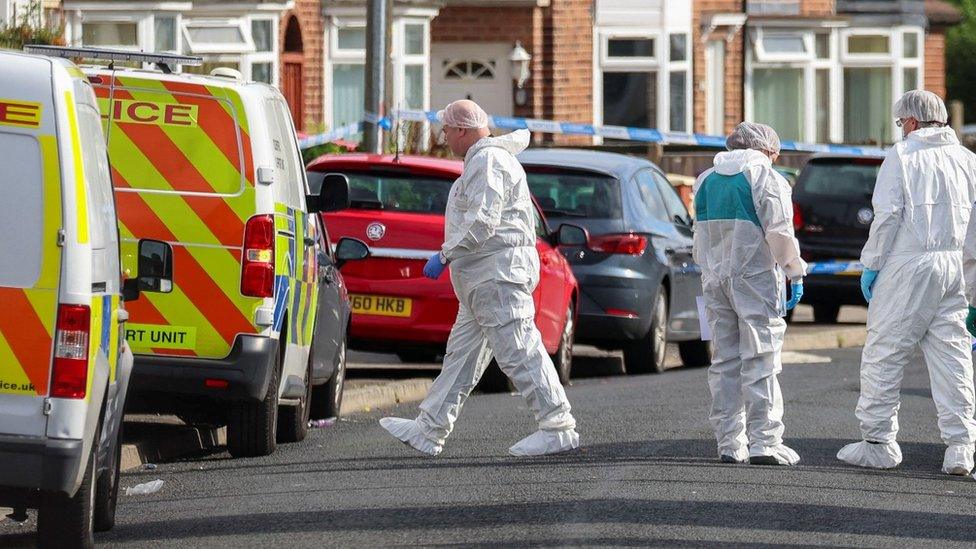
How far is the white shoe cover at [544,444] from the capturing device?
10.1 metres

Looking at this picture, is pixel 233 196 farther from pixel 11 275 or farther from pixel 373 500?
pixel 11 275

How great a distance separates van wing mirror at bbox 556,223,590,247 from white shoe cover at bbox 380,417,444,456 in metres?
4.20

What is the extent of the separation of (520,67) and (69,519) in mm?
29182

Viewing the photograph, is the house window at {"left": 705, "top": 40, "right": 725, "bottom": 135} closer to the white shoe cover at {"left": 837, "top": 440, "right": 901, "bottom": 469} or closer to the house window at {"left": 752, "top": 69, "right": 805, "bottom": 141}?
the house window at {"left": 752, "top": 69, "right": 805, "bottom": 141}

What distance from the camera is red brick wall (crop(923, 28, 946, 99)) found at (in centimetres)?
4453

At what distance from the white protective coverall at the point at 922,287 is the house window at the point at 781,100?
30.2m

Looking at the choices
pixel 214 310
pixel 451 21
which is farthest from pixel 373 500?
pixel 451 21

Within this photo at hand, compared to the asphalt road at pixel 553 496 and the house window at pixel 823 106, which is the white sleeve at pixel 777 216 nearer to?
the asphalt road at pixel 553 496

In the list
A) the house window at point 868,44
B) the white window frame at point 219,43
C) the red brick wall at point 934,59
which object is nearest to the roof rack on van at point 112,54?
the white window frame at point 219,43

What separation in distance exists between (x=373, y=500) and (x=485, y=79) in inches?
1113

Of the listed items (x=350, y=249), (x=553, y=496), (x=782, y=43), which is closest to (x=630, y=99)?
(x=782, y=43)

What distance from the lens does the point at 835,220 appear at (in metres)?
20.7

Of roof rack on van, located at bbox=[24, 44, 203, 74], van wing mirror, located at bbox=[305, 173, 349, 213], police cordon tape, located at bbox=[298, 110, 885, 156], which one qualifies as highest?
police cordon tape, located at bbox=[298, 110, 885, 156]

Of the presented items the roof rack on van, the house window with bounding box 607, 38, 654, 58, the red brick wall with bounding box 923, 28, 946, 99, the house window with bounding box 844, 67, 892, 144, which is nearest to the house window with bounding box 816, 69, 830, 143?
the house window with bounding box 844, 67, 892, 144
